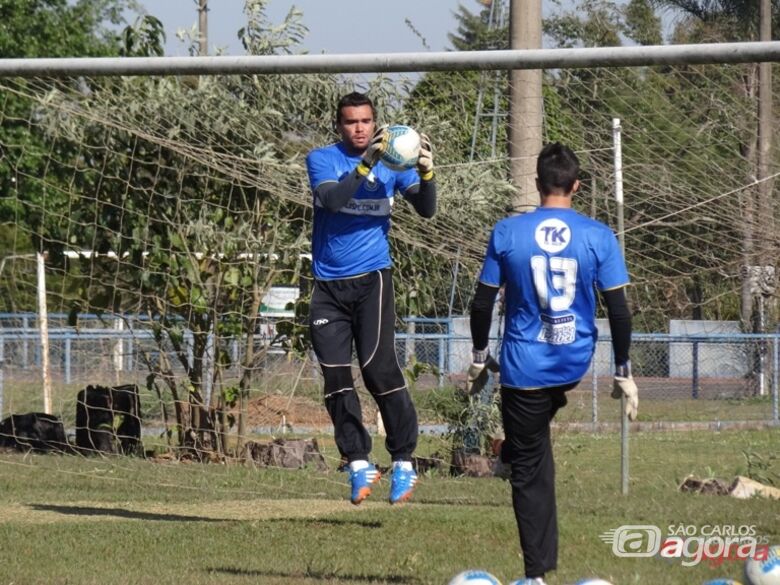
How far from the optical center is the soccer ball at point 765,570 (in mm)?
5078

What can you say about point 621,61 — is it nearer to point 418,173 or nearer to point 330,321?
point 418,173

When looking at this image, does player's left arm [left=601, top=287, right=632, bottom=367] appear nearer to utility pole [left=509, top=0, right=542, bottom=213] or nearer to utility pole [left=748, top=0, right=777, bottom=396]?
utility pole [left=509, top=0, right=542, bottom=213]

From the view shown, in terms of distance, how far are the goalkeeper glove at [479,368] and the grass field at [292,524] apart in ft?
3.03

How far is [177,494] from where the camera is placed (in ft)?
31.9

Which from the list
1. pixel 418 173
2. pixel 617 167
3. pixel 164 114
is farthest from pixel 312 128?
pixel 418 173

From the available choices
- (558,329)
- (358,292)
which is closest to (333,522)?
(358,292)

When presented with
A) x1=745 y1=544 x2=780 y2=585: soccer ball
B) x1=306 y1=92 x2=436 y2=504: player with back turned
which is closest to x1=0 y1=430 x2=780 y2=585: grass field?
x1=306 y1=92 x2=436 y2=504: player with back turned

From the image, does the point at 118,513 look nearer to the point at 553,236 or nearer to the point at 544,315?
the point at 544,315

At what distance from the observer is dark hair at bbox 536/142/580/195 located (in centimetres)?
562

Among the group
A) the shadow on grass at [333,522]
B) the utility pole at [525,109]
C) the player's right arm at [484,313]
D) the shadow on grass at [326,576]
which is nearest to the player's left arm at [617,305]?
the player's right arm at [484,313]

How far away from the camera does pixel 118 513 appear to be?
28.2 feet

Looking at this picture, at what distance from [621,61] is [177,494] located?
477 cm

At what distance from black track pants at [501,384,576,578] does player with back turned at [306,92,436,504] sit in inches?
48.1

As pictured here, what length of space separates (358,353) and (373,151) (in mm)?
1149
